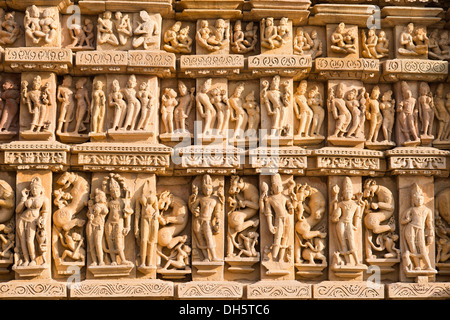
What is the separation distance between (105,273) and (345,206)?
2.97 metres

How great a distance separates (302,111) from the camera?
10.9 meters

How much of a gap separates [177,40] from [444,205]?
388 centimetres

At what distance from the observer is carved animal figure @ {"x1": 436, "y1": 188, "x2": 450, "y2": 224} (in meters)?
10.7

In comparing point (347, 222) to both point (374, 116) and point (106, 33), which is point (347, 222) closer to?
point (374, 116)

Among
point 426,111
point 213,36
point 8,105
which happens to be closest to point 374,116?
point 426,111

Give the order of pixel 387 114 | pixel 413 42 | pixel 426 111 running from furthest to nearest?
1. pixel 413 42
2. pixel 387 114
3. pixel 426 111

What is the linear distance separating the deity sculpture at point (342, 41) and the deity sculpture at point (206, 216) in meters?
2.31

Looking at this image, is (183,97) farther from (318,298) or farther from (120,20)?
(318,298)

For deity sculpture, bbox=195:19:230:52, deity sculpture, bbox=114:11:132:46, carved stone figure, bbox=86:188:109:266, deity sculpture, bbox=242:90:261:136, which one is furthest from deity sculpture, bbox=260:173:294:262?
deity sculpture, bbox=114:11:132:46

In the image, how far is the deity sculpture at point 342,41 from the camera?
11.0 meters

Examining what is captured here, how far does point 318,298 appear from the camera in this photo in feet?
33.9

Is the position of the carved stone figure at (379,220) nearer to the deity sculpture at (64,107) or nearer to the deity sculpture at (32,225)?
the deity sculpture at (64,107)

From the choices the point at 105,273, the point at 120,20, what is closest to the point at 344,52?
the point at 120,20

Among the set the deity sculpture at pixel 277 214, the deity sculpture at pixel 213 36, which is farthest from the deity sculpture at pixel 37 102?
the deity sculpture at pixel 277 214
